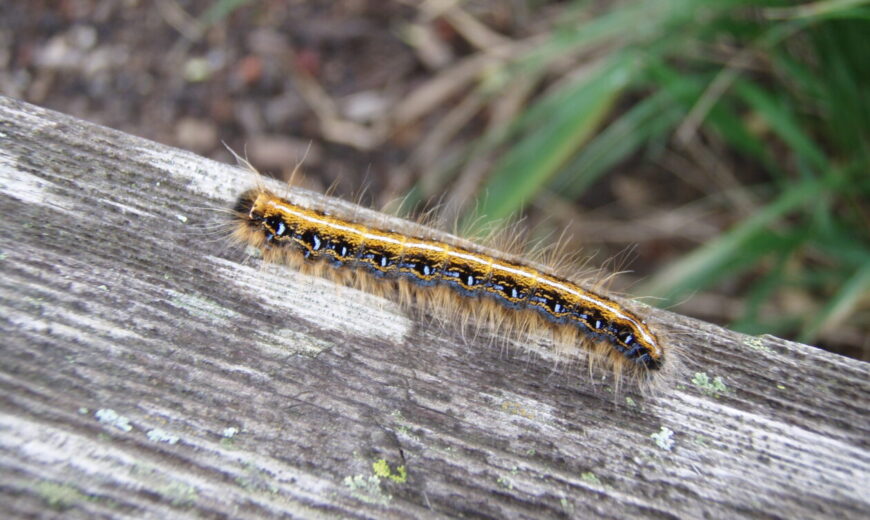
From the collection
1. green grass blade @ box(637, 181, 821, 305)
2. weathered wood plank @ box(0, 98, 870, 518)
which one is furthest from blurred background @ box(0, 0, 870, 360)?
weathered wood plank @ box(0, 98, 870, 518)

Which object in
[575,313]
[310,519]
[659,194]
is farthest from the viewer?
[659,194]

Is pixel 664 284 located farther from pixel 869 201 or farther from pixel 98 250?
pixel 98 250

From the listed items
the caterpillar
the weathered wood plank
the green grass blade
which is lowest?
the weathered wood plank

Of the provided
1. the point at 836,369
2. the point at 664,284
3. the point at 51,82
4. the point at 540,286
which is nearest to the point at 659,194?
the point at 664,284

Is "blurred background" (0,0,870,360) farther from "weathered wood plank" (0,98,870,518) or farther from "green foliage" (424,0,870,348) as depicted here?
"weathered wood plank" (0,98,870,518)

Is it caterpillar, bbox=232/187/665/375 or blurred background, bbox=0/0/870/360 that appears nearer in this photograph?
caterpillar, bbox=232/187/665/375

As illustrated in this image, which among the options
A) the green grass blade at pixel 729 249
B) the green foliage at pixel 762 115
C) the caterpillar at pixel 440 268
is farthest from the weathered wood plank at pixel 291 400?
the green grass blade at pixel 729 249
